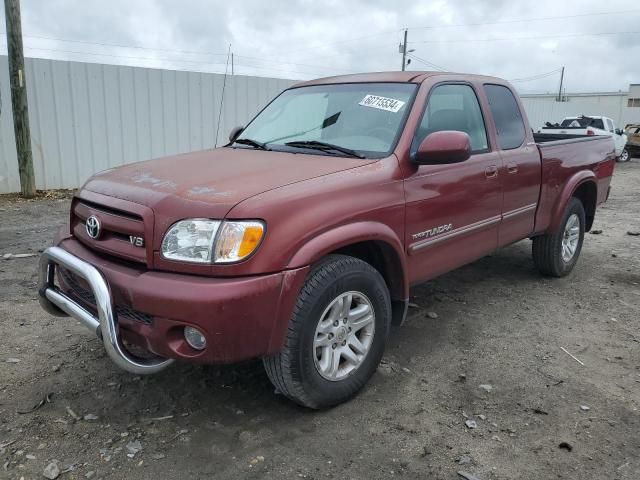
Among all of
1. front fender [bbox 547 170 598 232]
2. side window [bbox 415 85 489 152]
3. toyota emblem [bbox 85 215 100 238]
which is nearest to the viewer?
toyota emblem [bbox 85 215 100 238]

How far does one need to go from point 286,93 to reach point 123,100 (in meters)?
6.62

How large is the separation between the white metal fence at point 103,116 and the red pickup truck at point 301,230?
6.68 meters

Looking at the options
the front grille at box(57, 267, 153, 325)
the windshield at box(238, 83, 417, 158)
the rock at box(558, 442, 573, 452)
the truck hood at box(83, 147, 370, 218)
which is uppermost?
the windshield at box(238, 83, 417, 158)

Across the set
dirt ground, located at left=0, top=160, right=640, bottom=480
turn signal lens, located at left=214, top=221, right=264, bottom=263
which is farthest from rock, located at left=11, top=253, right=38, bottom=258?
turn signal lens, located at left=214, top=221, right=264, bottom=263

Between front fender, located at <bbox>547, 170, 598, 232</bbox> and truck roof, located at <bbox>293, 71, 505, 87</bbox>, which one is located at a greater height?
truck roof, located at <bbox>293, 71, 505, 87</bbox>

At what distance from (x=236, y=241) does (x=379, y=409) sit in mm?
1307

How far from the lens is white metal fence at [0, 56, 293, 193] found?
9156mm

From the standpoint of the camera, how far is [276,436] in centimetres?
275

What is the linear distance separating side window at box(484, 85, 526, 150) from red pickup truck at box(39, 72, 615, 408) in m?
0.03

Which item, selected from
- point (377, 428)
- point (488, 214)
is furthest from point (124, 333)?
point (488, 214)

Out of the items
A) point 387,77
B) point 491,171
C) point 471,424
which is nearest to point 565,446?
point 471,424

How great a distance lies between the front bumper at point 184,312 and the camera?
237 cm

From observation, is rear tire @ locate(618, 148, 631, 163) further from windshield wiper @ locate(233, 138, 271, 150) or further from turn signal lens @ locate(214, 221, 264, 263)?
turn signal lens @ locate(214, 221, 264, 263)

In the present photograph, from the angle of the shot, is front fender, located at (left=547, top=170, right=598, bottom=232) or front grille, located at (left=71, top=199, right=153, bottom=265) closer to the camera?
front grille, located at (left=71, top=199, right=153, bottom=265)
